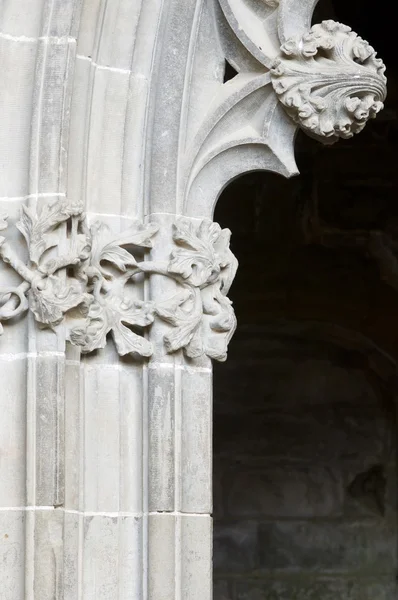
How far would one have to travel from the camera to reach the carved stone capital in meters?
3.87

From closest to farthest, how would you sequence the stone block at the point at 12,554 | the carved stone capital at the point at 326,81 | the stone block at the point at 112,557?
the stone block at the point at 12,554, the stone block at the point at 112,557, the carved stone capital at the point at 326,81

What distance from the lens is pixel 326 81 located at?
152 inches

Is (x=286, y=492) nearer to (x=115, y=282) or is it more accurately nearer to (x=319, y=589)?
(x=319, y=589)

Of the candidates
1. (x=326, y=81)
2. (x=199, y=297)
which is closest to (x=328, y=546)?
(x=199, y=297)

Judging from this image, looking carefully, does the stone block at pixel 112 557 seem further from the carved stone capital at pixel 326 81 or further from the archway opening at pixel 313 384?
the archway opening at pixel 313 384

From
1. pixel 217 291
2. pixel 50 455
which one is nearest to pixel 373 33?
pixel 217 291

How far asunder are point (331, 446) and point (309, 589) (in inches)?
23.7

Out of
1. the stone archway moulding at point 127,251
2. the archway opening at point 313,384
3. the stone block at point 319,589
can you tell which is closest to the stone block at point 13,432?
the stone archway moulding at point 127,251

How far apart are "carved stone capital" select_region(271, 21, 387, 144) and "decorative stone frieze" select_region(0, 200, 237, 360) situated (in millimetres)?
388

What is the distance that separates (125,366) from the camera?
12.3ft

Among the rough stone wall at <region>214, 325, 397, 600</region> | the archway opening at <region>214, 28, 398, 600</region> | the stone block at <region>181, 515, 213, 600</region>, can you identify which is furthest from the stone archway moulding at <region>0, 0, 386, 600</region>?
the rough stone wall at <region>214, 325, 397, 600</region>

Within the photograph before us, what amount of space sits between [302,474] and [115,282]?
8.71 ft

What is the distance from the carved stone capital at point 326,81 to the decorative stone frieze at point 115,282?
0.39 meters

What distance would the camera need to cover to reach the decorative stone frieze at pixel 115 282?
360 cm
